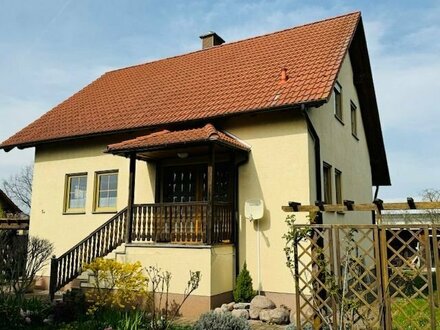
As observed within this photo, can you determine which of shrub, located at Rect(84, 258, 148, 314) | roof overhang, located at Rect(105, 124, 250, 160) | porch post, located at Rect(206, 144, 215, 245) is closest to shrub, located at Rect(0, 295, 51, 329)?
shrub, located at Rect(84, 258, 148, 314)

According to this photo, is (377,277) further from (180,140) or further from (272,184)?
(180,140)

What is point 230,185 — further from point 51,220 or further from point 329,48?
point 51,220

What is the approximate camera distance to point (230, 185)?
448 inches

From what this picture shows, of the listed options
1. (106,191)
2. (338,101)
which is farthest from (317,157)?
(106,191)

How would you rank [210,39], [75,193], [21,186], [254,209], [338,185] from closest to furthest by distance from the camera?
[254,209] → [338,185] → [75,193] → [210,39] → [21,186]

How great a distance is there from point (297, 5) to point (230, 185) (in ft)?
15.8

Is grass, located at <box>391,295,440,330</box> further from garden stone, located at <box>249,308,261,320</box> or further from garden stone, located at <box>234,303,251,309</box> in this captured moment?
garden stone, located at <box>234,303,251,309</box>

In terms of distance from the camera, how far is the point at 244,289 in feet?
33.4

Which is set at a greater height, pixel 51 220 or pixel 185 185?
pixel 185 185

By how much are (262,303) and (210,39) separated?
12.4m

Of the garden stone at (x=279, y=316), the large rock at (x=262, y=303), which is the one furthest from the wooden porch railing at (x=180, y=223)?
the garden stone at (x=279, y=316)

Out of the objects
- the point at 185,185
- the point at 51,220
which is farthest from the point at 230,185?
the point at 51,220

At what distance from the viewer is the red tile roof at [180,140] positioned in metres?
9.97

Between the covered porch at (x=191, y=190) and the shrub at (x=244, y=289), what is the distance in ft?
3.10
